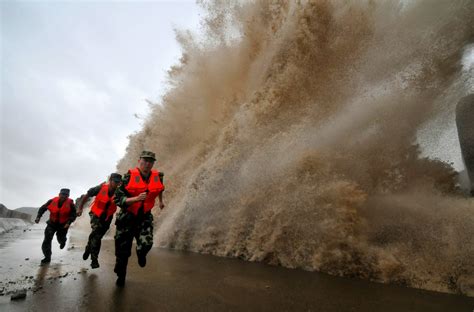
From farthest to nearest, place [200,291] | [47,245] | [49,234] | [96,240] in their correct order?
[49,234] → [47,245] → [96,240] → [200,291]

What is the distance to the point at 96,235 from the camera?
20.2 ft

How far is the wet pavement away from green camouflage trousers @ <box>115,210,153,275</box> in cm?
36

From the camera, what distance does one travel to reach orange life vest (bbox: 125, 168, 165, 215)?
4754 mm

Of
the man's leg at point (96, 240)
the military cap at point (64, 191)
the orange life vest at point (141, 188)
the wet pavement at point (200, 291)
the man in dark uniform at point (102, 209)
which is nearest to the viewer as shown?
the wet pavement at point (200, 291)

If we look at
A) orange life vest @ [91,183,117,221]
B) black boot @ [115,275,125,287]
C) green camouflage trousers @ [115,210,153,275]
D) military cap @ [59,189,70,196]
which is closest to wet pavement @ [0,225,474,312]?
black boot @ [115,275,125,287]

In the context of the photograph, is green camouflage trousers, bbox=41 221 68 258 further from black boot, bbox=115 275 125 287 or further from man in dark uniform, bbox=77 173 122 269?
black boot, bbox=115 275 125 287

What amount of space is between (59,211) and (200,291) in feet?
15.0

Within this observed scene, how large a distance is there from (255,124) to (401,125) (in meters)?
3.75

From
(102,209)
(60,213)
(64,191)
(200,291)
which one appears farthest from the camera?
(64,191)

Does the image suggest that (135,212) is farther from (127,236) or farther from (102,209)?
(102,209)

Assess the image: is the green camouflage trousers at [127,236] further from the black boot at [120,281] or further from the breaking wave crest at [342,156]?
the breaking wave crest at [342,156]

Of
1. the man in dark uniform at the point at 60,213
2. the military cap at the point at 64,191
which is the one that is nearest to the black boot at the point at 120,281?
the man in dark uniform at the point at 60,213

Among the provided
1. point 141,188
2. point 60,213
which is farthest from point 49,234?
point 141,188

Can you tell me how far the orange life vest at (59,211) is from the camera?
742cm
